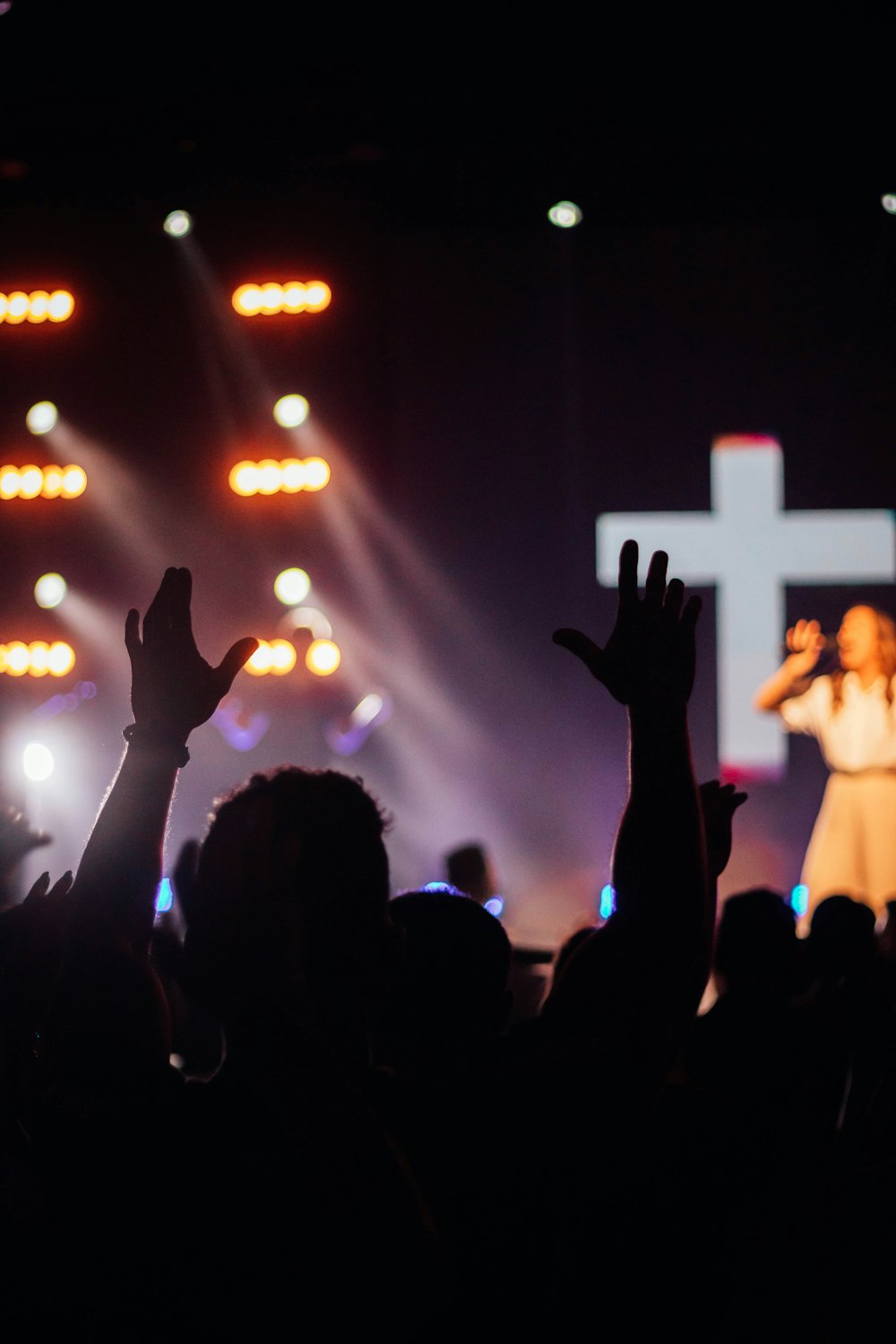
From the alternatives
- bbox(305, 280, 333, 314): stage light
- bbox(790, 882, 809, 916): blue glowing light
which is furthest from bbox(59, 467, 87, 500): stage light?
bbox(790, 882, 809, 916): blue glowing light

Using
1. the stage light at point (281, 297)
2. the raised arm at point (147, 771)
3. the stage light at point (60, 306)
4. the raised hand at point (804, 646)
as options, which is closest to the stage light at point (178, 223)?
the stage light at point (281, 297)

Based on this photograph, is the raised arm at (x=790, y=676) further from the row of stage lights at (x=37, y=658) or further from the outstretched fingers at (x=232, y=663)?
the outstretched fingers at (x=232, y=663)

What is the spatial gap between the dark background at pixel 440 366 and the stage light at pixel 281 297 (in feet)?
0.20

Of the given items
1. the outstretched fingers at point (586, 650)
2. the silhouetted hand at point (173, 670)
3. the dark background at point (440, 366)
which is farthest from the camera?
the dark background at point (440, 366)

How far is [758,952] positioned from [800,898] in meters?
3.29

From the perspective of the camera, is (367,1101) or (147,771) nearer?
(367,1101)

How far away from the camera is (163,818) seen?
3.41 ft

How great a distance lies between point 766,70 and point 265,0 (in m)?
1.83

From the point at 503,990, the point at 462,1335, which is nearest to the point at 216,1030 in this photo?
the point at 503,990

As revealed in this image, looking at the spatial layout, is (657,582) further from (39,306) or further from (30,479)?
(39,306)

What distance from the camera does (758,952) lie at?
1909 millimetres

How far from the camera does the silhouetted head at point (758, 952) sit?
189cm

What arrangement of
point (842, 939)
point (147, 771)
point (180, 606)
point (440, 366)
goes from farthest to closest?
1. point (440, 366)
2. point (842, 939)
3. point (180, 606)
4. point (147, 771)

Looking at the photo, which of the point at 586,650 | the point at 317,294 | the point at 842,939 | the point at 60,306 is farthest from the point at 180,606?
the point at 60,306
